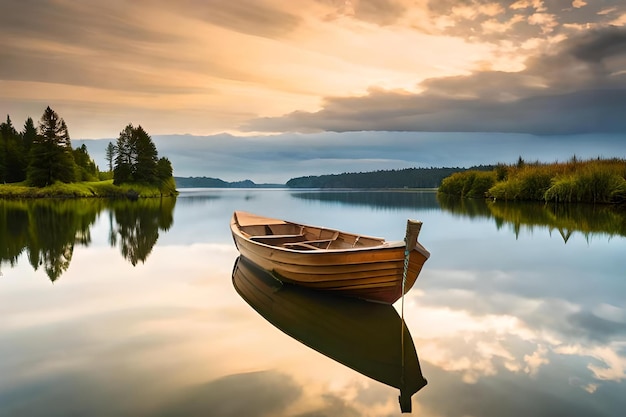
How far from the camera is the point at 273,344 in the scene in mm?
6398

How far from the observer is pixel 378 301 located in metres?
8.18

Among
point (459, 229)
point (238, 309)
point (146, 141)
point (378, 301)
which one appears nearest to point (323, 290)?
point (378, 301)

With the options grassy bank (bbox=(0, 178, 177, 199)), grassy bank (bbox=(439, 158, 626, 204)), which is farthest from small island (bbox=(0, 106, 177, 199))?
grassy bank (bbox=(439, 158, 626, 204))

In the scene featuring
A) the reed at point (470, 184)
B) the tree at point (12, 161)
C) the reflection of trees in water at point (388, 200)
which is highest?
the tree at point (12, 161)

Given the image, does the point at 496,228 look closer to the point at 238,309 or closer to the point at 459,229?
the point at 459,229

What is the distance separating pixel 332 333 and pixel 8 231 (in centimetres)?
1915

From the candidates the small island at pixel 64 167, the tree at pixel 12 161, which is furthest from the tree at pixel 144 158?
the tree at pixel 12 161

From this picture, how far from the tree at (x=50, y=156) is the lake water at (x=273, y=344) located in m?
53.5

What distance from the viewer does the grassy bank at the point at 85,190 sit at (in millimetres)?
57094

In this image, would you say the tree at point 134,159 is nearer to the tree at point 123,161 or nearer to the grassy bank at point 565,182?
the tree at point 123,161

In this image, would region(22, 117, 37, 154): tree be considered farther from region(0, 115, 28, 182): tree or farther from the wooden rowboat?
the wooden rowboat

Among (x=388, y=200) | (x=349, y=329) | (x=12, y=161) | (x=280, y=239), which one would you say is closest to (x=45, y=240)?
(x=280, y=239)

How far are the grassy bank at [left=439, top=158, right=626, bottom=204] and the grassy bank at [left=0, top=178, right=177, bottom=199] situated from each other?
5233cm

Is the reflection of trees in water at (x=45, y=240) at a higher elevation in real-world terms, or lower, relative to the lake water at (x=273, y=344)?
higher
